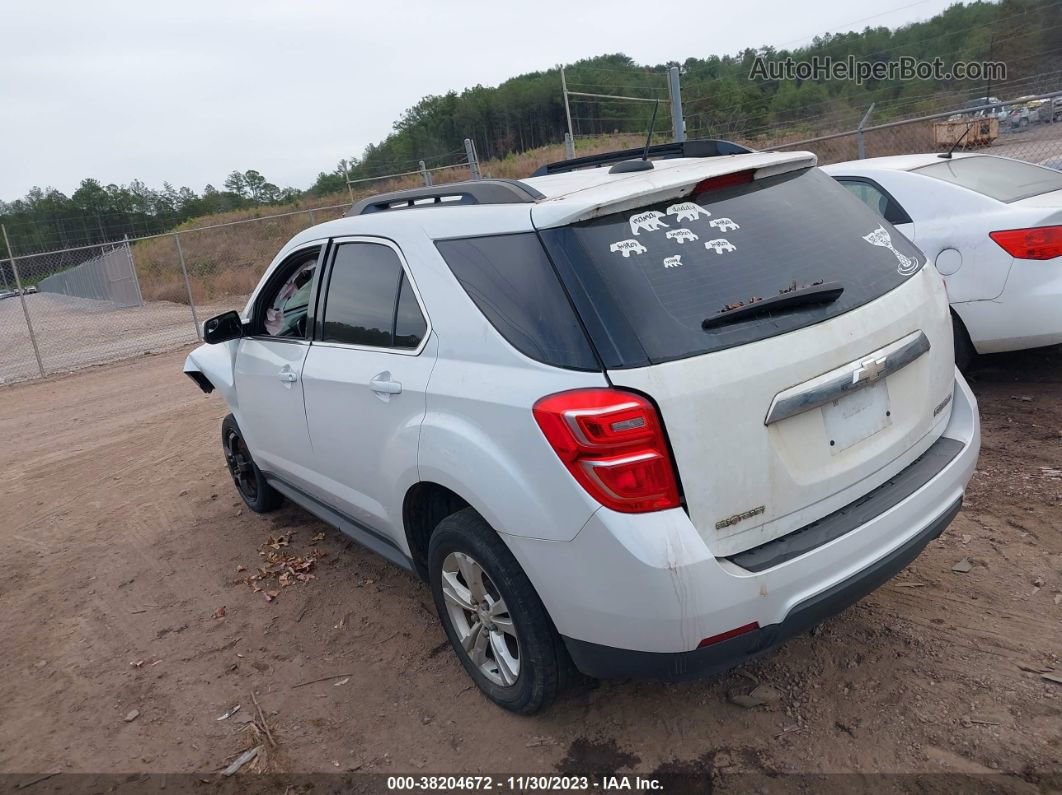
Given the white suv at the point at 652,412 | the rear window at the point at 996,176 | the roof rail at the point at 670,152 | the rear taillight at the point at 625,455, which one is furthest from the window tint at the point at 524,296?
the rear window at the point at 996,176

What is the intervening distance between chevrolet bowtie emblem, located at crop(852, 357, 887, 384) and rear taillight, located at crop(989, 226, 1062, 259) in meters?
2.93

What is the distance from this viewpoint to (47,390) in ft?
39.6

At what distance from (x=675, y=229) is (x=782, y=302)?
42 cm

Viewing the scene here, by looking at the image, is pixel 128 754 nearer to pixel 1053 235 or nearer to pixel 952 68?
pixel 1053 235

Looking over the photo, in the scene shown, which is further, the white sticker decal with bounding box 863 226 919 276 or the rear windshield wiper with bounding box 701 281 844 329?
the white sticker decal with bounding box 863 226 919 276

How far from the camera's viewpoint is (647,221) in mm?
2592

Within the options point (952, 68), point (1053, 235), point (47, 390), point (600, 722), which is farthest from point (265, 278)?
point (952, 68)

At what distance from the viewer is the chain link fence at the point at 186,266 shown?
38.9 ft

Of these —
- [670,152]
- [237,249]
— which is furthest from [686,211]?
[237,249]

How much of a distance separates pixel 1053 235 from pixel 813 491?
3.45 m

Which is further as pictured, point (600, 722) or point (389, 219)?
point (389, 219)

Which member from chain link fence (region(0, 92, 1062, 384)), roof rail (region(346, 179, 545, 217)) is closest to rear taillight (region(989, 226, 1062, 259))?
chain link fence (region(0, 92, 1062, 384))

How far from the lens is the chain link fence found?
1185 centimetres

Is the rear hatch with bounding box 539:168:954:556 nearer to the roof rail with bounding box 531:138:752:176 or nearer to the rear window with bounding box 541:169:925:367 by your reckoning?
the rear window with bounding box 541:169:925:367
